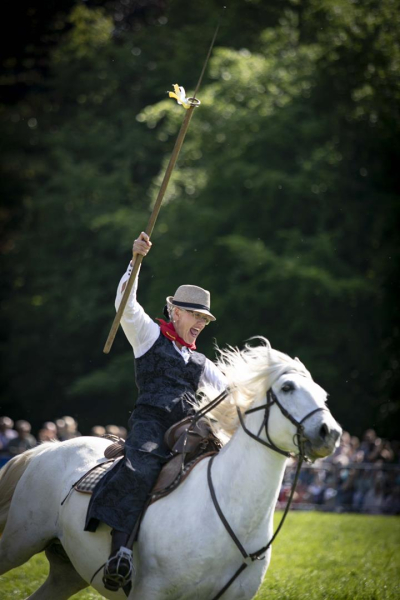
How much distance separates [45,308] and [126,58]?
1091 cm

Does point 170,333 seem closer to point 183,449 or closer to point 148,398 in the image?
point 148,398

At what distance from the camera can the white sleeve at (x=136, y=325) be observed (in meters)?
6.83

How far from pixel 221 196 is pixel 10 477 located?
22.6 m

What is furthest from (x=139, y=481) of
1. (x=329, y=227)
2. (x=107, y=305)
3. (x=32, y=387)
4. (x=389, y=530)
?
(x=32, y=387)

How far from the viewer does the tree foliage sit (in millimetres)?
27766

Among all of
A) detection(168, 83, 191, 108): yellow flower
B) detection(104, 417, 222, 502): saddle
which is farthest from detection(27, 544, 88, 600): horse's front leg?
detection(168, 83, 191, 108): yellow flower

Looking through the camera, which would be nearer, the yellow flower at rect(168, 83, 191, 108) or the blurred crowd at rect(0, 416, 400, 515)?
the yellow flower at rect(168, 83, 191, 108)

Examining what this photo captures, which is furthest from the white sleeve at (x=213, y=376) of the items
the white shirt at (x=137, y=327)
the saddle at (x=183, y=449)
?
the saddle at (x=183, y=449)

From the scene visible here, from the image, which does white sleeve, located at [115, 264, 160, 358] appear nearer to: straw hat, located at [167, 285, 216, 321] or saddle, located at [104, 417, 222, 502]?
straw hat, located at [167, 285, 216, 321]

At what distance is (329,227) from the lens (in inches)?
1150

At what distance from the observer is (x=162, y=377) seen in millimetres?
6875

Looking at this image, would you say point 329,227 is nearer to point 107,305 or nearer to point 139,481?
point 107,305

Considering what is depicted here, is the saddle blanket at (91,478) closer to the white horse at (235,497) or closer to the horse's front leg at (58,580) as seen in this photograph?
the white horse at (235,497)

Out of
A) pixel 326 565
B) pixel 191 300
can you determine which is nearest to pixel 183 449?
pixel 191 300
